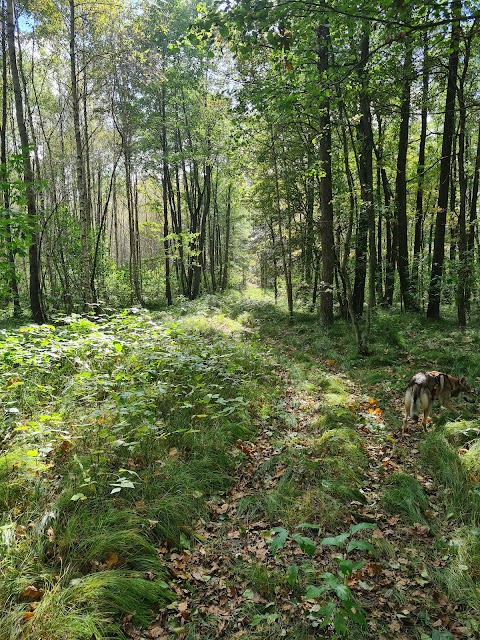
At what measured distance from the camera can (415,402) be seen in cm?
484

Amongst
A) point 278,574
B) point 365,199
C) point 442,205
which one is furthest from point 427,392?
point 442,205

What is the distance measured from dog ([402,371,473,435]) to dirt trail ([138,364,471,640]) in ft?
2.84

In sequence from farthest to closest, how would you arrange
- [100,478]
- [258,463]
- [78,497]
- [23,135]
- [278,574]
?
Answer: 1. [23,135]
2. [258,463]
3. [100,478]
4. [78,497]
5. [278,574]

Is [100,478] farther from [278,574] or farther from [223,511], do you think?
[278,574]

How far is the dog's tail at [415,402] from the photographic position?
4.82 meters

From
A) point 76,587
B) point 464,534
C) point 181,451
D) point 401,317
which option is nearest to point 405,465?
point 464,534

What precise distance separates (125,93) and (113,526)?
18942 millimetres

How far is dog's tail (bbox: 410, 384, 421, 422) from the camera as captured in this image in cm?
482

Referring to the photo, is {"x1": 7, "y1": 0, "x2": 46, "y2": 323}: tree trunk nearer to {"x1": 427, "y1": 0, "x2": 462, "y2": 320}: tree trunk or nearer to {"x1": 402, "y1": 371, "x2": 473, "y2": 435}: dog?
{"x1": 402, "y1": 371, "x2": 473, "y2": 435}: dog

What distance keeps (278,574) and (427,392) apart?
309cm

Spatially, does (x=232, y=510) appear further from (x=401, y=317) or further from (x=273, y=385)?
(x=401, y=317)

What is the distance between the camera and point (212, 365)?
670 centimetres

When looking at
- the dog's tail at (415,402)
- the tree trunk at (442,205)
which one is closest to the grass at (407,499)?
the dog's tail at (415,402)

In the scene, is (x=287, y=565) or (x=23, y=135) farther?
(x=23, y=135)
